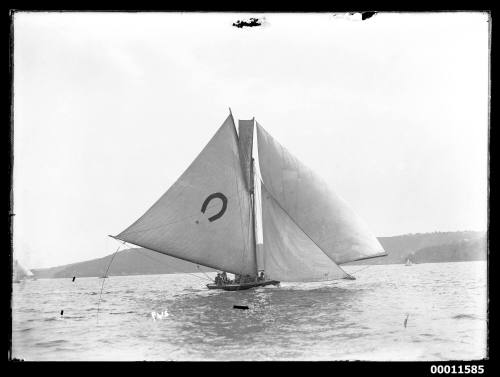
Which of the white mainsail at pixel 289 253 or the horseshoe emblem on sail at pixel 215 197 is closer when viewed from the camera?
the white mainsail at pixel 289 253

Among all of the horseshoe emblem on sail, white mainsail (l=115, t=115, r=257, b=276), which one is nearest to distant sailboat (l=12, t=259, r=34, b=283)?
white mainsail (l=115, t=115, r=257, b=276)

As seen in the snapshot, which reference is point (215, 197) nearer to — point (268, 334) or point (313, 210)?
point (313, 210)

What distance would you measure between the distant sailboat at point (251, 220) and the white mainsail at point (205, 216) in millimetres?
51

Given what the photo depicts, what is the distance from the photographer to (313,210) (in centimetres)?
2648

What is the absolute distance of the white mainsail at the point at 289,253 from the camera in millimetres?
24484

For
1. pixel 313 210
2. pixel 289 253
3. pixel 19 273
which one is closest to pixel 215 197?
pixel 289 253

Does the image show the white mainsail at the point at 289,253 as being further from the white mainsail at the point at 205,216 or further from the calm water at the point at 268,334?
the calm water at the point at 268,334

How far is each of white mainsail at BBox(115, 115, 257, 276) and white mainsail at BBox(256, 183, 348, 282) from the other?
5.63ft

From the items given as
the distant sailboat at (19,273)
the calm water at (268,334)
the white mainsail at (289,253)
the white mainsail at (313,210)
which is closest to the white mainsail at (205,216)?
the white mainsail at (289,253)

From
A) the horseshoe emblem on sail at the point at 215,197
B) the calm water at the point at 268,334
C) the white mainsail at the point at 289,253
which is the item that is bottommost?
the calm water at the point at 268,334

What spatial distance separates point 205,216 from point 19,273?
13.6 metres
